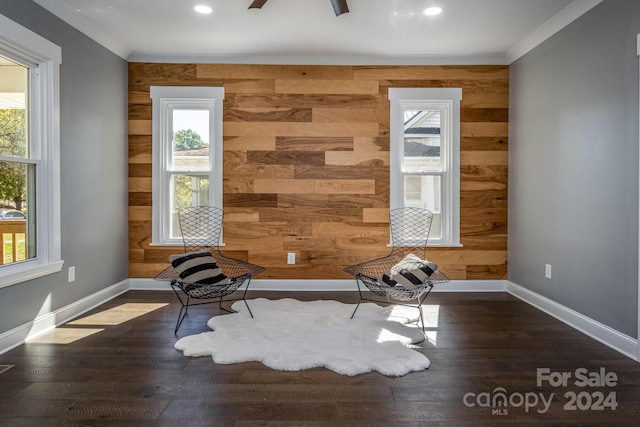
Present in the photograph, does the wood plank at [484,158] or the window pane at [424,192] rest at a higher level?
the wood plank at [484,158]

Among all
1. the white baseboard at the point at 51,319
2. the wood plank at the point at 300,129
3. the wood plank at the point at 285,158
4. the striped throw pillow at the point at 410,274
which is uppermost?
the wood plank at the point at 300,129

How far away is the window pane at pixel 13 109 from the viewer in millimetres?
2916

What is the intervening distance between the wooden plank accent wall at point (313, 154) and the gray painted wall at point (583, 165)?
0.41m

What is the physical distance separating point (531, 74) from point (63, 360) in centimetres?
484

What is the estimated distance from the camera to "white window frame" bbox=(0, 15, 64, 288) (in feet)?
10.3

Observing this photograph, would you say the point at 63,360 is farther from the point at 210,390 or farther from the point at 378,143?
the point at 378,143

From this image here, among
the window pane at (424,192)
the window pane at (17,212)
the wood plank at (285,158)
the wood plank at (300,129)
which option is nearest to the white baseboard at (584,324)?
the window pane at (424,192)

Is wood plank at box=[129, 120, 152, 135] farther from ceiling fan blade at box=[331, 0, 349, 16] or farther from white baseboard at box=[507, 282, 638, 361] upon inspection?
white baseboard at box=[507, 282, 638, 361]

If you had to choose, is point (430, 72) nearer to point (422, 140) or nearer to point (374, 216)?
point (422, 140)

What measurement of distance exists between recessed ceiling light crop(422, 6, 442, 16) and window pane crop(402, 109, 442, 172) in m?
1.26

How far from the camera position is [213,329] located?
322 centimetres

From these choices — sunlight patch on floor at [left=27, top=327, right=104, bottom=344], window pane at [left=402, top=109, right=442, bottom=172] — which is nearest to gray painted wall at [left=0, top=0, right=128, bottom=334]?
sunlight patch on floor at [left=27, top=327, right=104, bottom=344]

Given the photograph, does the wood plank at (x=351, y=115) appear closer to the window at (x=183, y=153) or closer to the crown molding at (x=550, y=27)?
the window at (x=183, y=153)

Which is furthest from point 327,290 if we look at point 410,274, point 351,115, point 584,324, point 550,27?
point 550,27
